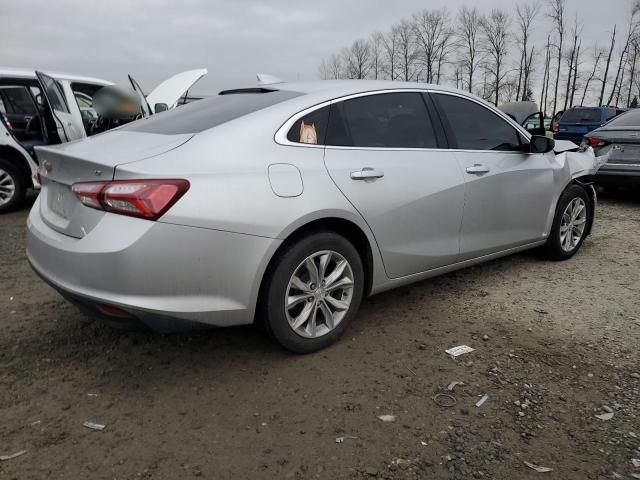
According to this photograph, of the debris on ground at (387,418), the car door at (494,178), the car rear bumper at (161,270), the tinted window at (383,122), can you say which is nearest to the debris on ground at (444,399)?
the debris on ground at (387,418)

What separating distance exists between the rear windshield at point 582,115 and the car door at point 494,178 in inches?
498

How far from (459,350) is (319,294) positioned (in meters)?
0.91

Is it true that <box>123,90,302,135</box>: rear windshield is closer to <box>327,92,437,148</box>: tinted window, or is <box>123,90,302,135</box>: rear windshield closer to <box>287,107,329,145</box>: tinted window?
<box>287,107,329,145</box>: tinted window

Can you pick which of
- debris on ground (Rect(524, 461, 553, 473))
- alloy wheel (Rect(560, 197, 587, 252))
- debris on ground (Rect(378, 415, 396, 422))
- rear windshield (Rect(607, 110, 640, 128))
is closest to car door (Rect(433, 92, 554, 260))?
alloy wheel (Rect(560, 197, 587, 252))

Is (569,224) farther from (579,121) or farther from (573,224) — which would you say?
(579,121)

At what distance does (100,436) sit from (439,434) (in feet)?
4.87

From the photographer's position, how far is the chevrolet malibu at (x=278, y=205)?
2314 millimetres

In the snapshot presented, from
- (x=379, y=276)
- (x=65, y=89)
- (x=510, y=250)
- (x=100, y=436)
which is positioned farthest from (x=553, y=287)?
(x=65, y=89)

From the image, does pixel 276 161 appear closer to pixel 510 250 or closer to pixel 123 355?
pixel 123 355

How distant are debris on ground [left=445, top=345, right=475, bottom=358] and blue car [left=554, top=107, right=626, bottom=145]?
516 inches

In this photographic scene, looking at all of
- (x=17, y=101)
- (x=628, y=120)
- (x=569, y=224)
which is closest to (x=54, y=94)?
(x=17, y=101)

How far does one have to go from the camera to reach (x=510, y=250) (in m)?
4.12

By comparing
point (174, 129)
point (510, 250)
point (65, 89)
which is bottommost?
point (510, 250)

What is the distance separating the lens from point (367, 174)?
9.72 feet
